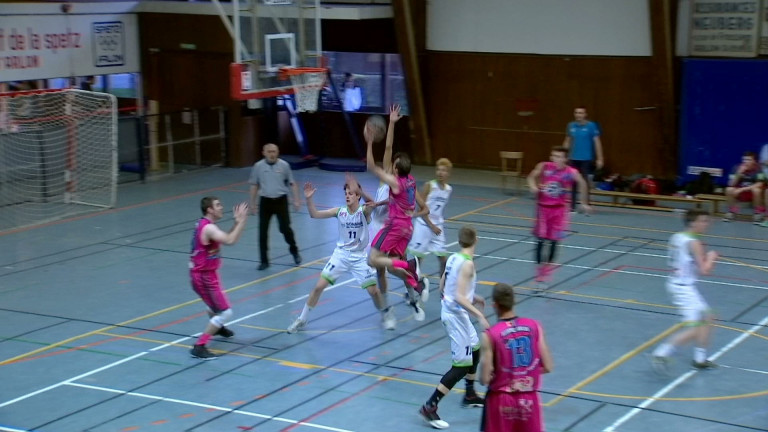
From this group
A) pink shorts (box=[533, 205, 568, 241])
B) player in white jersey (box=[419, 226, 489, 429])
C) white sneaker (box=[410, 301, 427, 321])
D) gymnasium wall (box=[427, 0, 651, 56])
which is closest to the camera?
player in white jersey (box=[419, 226, 489, 429])

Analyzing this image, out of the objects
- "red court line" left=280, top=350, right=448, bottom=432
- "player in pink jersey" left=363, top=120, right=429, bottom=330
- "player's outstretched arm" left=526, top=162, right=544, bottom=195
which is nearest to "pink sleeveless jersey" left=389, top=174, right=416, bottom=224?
"player in pink jersey" left=363, top=120, right=429, bottom=330

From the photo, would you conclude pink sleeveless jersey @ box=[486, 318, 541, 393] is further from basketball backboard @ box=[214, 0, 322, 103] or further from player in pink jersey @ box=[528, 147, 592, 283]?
basketball backboard @ box=[214, 0, 322, 103]

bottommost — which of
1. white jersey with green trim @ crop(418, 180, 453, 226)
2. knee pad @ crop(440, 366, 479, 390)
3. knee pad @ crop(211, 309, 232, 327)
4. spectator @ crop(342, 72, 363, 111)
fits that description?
knee pad @ crop(440, 366, 479, 390)

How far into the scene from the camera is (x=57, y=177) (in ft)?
78.4

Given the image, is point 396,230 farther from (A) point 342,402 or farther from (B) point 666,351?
(B) point 666,351

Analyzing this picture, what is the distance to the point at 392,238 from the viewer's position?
13477mm

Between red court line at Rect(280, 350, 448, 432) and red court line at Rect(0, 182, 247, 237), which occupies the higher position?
red court line at Rect(0, 182, 247, 237)

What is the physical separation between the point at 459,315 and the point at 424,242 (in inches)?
164

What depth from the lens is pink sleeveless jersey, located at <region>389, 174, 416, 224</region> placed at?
13.5 meters

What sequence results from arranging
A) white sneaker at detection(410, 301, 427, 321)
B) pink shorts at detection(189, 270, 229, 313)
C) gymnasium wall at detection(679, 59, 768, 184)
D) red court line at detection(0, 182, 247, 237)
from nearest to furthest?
pink shorts at detection(189, 270, 229, 313) → white sneaker at detection(410, 301, 427, 321) → red court line at detection(0, 182, 247, 237) → gymnasium wall at detection(679, 59, 768, 184)

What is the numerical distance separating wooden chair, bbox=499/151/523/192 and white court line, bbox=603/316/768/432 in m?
10.4

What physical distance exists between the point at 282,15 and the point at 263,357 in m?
10.5

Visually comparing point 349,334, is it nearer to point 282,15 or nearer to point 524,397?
point 524,397

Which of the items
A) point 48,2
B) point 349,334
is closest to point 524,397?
point 349,334
